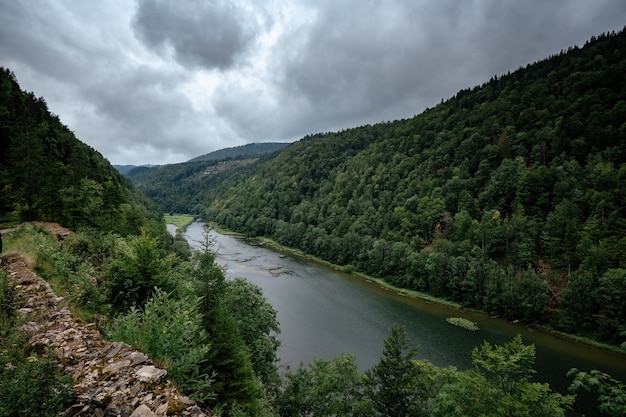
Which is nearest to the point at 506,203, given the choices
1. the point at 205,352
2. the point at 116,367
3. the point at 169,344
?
the point at 205,352

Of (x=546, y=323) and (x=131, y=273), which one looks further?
(x=546, y=323)

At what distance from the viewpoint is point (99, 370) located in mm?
5734

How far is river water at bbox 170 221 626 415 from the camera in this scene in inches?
1246

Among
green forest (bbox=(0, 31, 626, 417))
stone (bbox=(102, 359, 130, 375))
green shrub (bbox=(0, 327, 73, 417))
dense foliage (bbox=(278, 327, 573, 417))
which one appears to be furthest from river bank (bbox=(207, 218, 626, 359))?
green shrub (bbox=(0, 327, 73, 417))

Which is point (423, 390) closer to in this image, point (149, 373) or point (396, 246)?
point (149, 373)

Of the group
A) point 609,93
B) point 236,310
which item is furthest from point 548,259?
point 236,310

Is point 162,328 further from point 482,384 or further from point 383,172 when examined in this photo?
point 383,172

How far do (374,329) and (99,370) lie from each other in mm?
36608

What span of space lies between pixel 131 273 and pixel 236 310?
35.1 feet

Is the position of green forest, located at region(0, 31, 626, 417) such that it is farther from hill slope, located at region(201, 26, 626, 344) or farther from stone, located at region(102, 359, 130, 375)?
stone, located at region(102, 359, 130, 375)

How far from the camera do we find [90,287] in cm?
1027

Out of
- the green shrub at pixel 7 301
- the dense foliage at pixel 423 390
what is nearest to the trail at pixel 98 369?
the green shrub at pixel 7 301

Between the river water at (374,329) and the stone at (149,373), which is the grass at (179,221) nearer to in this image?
the river water at (374,329)

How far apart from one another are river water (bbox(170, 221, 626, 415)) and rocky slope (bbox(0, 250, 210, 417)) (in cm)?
2411
